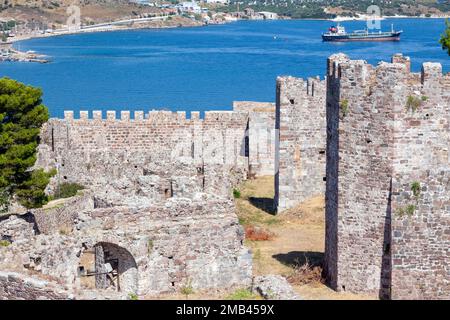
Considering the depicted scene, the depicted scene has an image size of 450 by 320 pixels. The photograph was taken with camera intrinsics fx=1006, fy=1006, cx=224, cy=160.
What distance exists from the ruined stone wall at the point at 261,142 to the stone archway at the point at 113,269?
49.7 feet

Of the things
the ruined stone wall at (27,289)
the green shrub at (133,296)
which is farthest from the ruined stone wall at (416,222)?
the ruined stone wall at (27,289)

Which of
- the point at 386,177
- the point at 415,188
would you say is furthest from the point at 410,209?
the point at 386,177

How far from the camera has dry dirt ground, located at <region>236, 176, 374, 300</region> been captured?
17312 mm

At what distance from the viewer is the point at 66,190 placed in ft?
91.2

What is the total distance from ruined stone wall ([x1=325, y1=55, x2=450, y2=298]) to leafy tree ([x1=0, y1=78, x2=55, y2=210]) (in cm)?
1099

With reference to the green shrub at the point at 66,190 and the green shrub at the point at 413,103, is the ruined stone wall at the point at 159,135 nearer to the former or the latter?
the green shrub at the point at 66,190

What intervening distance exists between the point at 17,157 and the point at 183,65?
283 feet

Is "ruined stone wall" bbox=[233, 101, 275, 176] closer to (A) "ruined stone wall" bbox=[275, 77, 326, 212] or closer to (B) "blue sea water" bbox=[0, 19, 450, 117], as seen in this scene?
(A) "ruined stone wall" bbox=[275, 77, 326, 212]

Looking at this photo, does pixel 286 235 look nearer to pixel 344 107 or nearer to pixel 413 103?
pixel 344 107

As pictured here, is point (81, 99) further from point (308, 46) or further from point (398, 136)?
point (398, 136)

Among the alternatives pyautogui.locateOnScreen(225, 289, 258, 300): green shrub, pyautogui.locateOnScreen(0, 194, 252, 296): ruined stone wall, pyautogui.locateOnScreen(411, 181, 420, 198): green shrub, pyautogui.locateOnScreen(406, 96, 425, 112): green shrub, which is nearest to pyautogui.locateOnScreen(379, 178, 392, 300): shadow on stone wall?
A: pyautogui.locateOnScreen(411, 181, 420, 198): green shrub
